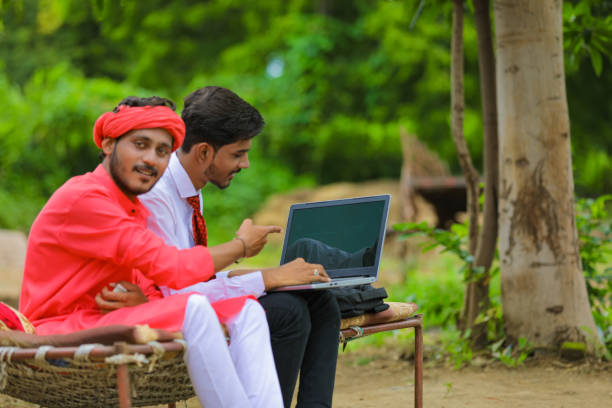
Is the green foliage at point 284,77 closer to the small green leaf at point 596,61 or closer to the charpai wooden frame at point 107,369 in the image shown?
the small green leaf at point 596,61

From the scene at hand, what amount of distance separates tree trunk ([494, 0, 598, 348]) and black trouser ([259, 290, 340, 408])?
171 centimetres

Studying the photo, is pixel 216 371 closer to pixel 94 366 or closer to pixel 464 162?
pixel 94 366

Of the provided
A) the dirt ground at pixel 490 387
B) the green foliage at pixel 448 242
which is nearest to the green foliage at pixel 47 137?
the green foliage at pixel 448 242

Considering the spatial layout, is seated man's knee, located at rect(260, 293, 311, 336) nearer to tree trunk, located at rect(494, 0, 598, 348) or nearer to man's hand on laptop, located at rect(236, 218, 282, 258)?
man's hand on laptop, located at rect(236, 218, 282, 258)

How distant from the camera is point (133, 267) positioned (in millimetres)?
2273

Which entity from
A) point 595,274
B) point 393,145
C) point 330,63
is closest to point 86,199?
point 595,274

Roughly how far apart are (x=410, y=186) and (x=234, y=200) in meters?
7.07

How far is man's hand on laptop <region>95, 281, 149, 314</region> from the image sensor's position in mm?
2283

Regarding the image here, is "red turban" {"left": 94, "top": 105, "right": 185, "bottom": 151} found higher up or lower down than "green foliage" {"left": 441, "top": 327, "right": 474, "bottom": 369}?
higher up

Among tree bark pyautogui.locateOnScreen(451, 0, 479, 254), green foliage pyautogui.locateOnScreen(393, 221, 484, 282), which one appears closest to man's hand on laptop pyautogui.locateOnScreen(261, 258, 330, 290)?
green foliage pyautogui.locateOnScreen(393, 221, 484, 282)

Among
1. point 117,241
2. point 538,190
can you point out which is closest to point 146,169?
point 117,241

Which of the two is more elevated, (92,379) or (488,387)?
(92,379)

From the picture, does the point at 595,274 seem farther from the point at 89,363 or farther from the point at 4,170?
the point at 4,170

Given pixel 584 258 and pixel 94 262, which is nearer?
pixel 94 262
